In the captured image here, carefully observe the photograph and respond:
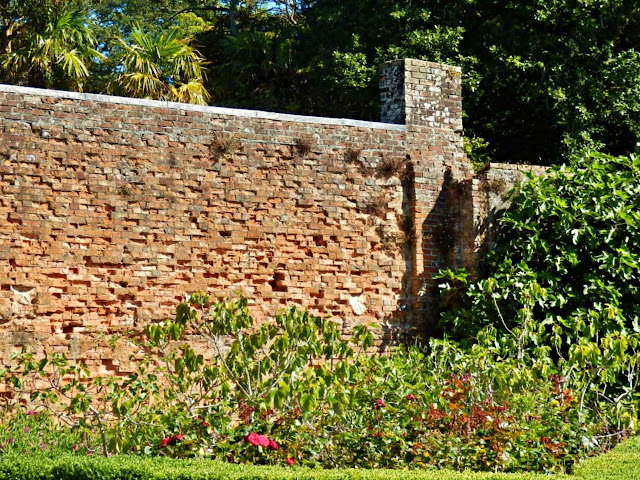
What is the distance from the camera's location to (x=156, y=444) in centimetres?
776

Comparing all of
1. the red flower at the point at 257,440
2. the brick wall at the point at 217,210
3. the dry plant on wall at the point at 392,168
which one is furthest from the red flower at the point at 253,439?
the dry plant on wall at the point at 392,168

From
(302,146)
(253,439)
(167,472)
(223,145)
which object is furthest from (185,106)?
(167,472)

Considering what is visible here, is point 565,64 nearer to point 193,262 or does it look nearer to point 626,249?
point 626,249

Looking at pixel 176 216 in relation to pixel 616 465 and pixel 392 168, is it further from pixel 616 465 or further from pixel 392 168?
pixel 616 465

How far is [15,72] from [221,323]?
31.1 feet

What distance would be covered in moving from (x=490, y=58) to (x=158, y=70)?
17.6ft

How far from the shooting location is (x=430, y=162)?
1202 centimetres

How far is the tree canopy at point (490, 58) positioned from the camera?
15977 mm

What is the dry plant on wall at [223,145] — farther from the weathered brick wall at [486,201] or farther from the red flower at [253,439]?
the red flower at [253,439]

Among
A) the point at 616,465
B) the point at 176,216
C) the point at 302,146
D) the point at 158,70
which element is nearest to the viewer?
the point at 616,465

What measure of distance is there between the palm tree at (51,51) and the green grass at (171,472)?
9931 mm

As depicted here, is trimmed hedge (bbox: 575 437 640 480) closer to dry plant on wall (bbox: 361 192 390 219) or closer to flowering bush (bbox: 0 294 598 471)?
flowering bush (bbox: 0 294 598 471)

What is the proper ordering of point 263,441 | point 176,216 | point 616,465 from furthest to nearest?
point 176,216, point 616,465, point 263,441

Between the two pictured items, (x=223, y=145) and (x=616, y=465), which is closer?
(x=616, y=465)
